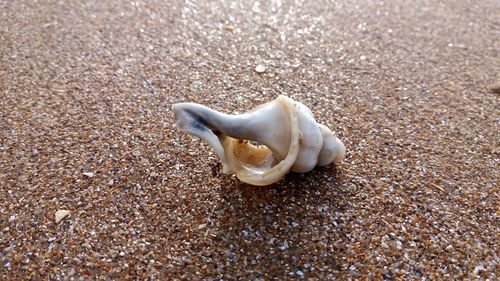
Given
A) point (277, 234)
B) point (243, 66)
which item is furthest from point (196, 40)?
point (277, 234)

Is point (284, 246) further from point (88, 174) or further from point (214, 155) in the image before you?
point (88, 174)

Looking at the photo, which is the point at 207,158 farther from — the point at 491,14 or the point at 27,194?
the point at 491,14

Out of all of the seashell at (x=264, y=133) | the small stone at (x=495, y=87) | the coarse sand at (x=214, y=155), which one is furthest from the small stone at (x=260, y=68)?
the small stone at (x=495, y=87)

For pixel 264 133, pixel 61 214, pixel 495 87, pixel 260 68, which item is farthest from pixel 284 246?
pixel 495 87

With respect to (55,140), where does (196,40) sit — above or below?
above

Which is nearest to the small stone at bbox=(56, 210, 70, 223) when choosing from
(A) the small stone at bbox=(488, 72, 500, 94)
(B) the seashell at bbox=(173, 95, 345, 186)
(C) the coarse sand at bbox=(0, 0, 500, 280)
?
(C) the coarse sand at bbox=(0, 0, 500, 280)

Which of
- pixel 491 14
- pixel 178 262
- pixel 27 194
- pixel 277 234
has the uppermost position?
pixel 491 14

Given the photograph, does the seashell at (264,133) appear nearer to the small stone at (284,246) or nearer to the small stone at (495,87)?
the small stone at (284,246)
